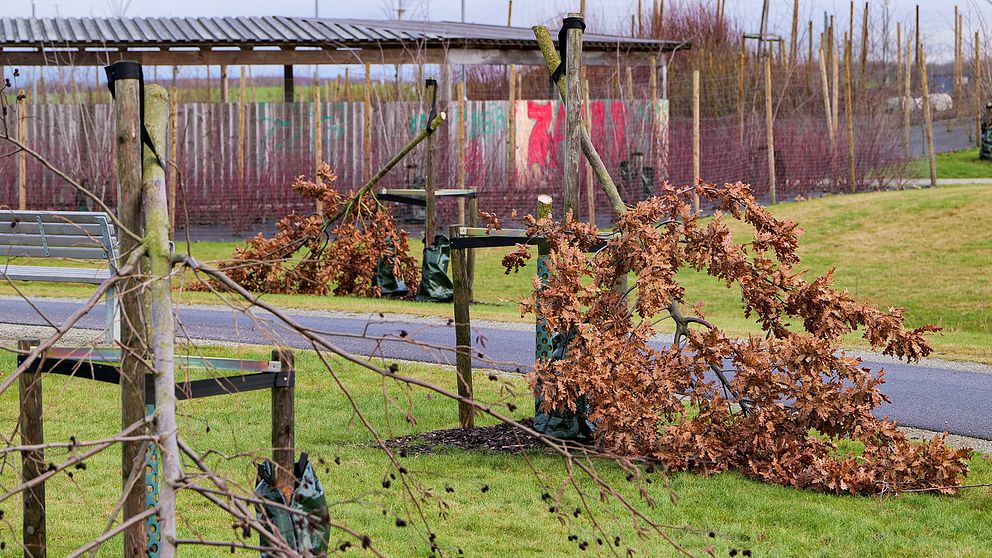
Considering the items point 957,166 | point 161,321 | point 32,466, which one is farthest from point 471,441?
point 957,166

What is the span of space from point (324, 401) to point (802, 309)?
3.39m

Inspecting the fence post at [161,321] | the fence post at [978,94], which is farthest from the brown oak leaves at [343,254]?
the fence post at [978,94]

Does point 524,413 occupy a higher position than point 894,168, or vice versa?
point 894,168

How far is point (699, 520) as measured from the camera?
559cm

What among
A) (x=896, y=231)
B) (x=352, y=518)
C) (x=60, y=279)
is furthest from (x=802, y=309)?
(x=896, y=231)

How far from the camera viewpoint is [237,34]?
68.2 ft

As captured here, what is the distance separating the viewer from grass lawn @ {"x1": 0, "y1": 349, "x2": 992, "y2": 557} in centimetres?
522

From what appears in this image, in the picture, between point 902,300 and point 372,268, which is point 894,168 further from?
point 372,268

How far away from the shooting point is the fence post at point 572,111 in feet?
22.9

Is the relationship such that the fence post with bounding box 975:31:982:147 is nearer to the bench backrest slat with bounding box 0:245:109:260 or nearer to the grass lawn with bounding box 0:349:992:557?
the bench backrest slat with bounding box 0:245:109:260

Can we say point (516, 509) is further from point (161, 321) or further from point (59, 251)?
point (59, 251)

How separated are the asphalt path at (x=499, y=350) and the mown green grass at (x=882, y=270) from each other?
541mm

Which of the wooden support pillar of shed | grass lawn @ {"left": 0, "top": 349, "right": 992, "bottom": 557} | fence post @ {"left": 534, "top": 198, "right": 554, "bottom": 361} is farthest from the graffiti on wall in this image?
grass lawn @ {"left": 0, "top": 349, "right": 992, "bottom": 557}

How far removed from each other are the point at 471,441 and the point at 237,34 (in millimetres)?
15324
